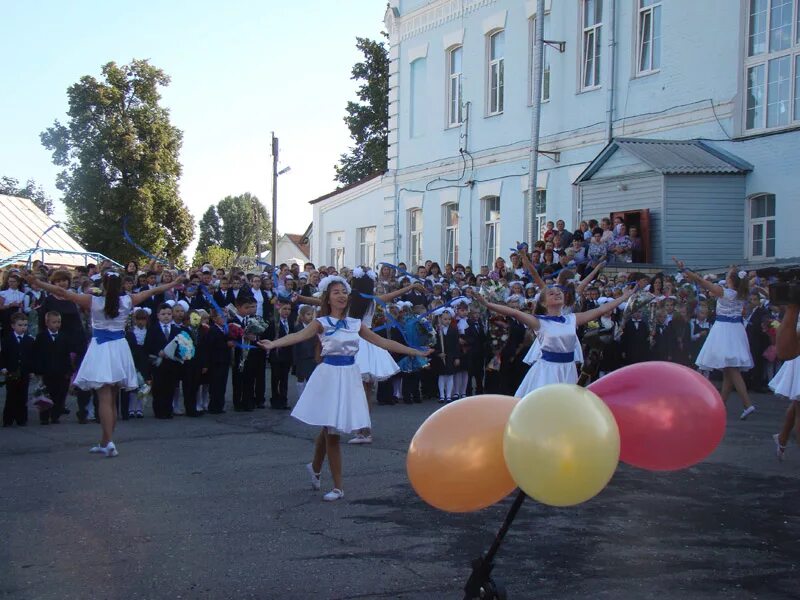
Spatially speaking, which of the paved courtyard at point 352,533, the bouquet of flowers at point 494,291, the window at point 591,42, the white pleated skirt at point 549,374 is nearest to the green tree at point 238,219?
the window at point 591,42

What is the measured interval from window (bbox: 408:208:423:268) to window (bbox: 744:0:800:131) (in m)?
12.9

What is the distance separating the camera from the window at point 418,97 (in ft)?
98.6

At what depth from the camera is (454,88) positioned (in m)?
28.8

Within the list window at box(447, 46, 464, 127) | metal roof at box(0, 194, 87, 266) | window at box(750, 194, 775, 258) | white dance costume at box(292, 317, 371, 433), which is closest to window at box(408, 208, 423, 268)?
window at box(447, 46, 464, 127)

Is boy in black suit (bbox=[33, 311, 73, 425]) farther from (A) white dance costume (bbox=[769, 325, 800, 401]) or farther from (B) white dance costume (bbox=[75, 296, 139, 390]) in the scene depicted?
(A) white dance costume (bbox=[769, 325, 800, 401])

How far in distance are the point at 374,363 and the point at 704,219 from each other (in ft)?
34.7

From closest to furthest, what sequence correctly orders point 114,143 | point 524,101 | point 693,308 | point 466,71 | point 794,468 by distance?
point 794,468, point 693,308, point 524,101, point 466,71, point 114,143

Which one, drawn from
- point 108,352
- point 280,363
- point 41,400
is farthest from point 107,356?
point 280,363

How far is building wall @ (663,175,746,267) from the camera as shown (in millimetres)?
19766

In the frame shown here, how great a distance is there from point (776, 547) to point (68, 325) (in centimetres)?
971

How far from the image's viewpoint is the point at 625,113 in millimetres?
22094

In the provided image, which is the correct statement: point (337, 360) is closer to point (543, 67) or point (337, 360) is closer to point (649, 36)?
point (649, 36)

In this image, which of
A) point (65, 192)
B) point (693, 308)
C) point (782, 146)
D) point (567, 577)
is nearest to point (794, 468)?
point (567, 577)

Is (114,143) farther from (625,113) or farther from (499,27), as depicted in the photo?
(625,113)
